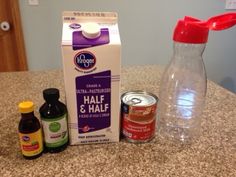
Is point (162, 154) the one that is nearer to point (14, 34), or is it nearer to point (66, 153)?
point (66, 153)

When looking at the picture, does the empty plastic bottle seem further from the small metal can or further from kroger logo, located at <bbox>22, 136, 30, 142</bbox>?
kroger logo, located at <bbox>22, 136, 30, 142</bbox>

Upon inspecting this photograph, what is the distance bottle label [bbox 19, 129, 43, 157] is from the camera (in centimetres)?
51

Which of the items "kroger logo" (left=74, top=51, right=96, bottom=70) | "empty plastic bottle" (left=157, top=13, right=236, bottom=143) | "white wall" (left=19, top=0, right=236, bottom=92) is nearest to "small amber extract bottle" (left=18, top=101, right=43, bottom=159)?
"kroger logo" (left=74, top=51, right=96, bottom=70)

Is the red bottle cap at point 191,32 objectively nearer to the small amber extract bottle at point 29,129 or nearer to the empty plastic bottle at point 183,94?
the empty plastic bottle at point 183,94

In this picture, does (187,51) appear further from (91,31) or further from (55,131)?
(55,131)

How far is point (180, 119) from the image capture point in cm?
76

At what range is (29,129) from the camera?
0.50 metres

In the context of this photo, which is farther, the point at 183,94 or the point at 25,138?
the point at 183,94

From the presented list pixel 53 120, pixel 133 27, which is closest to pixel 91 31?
pixel 53 120

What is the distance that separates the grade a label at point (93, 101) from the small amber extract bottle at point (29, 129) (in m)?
0.10

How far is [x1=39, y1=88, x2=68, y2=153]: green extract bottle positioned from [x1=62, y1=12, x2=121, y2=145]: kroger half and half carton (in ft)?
0.08

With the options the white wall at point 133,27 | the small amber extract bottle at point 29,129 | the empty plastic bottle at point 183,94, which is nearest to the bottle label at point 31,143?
the small amber extract bottle at point 29,129

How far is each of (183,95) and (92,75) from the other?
0.40 meters

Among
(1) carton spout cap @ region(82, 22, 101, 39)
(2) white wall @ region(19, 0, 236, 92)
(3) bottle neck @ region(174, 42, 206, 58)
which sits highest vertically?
(1) carton spout cap @ region(82, 22, 101, 39)
